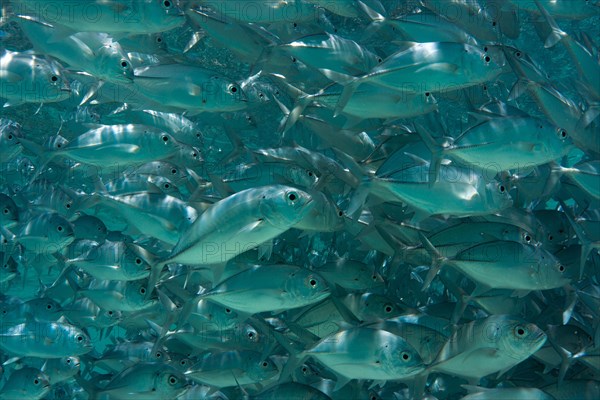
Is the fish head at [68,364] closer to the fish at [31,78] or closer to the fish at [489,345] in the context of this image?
the fish at [31,78]

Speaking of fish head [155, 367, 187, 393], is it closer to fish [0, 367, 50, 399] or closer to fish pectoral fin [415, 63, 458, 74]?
fish [0, 367, 50, 399]

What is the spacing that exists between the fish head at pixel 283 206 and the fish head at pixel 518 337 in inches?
63.2

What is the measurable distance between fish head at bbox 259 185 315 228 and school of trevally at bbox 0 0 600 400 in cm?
1

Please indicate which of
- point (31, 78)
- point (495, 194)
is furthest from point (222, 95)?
point (495, 194)

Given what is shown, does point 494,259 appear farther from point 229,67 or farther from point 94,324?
point 229,67

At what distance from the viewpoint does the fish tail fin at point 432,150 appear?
12.0 ft

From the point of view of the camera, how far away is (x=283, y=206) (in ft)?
10.4

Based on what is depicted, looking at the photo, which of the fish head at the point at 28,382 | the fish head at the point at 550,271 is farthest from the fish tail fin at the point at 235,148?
the fish head at the point at 28,382

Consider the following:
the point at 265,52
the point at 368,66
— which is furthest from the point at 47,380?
the point at 368,66

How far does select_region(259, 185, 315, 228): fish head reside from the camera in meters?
3.17

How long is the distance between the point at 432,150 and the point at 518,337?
140 centimetres

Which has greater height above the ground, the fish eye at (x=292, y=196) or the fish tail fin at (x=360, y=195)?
the fish eye at (x=292, y=196)

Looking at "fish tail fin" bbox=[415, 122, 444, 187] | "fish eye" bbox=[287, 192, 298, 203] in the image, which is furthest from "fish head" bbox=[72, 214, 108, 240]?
"fish tail fin" bbox=[415, 122, 444, 187]

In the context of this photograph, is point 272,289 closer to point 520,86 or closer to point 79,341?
point 520,86
